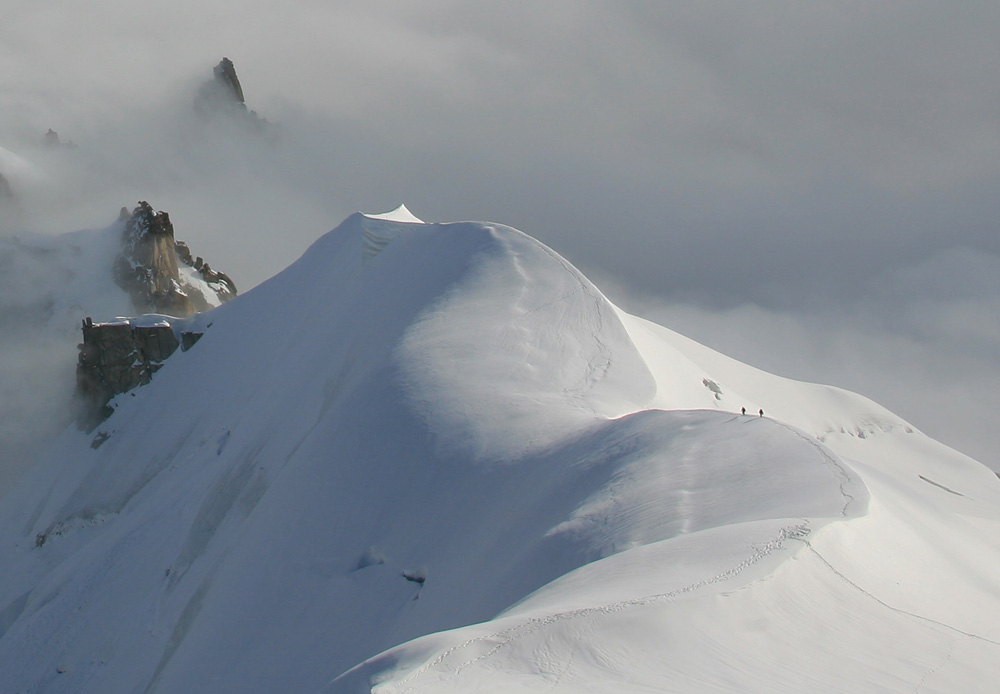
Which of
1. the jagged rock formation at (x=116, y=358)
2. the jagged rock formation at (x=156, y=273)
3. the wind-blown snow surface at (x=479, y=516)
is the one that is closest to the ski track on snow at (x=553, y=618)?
the wind-blown snow surface at (x=479, y=516)

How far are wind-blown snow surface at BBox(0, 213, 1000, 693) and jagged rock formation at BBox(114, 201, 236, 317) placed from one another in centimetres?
2727

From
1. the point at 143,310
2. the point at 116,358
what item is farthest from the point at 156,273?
the point at 116,358

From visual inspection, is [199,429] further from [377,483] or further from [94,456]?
[377,483]

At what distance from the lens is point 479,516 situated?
35375 millimetres

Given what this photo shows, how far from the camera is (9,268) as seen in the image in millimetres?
112125

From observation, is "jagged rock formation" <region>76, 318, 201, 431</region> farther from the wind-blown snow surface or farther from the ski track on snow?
the ski track on snow

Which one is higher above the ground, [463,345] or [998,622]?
[463,345]

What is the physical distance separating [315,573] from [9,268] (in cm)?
8651

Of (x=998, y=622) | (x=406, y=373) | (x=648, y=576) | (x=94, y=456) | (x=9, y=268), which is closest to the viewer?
(x=648, y=576)

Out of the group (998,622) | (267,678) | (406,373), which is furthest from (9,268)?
(998,622)

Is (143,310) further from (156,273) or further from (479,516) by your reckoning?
(479,516)

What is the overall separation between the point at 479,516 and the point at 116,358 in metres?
57.6

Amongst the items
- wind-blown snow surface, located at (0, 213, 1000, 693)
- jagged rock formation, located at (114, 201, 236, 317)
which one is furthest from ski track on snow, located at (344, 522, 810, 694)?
jagged rock formation, located at (114, 201, 236, 317)

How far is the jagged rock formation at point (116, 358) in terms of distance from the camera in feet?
270
